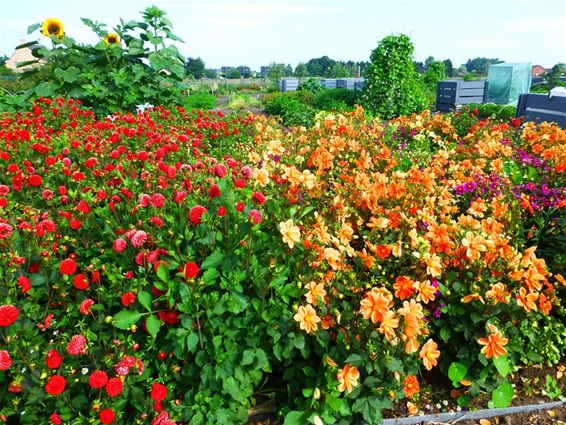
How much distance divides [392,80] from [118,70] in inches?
285

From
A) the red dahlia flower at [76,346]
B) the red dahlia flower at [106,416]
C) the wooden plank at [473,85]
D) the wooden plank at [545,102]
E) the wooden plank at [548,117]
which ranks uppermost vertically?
the wooden plank at [473,85]

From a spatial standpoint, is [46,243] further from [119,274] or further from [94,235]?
[119,274]

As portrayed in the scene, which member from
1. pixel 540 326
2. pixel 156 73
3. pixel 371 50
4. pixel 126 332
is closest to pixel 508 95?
pixel 371 50

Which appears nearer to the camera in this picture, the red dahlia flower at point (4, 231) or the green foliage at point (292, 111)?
the red dahlia flower at point (4, 231)

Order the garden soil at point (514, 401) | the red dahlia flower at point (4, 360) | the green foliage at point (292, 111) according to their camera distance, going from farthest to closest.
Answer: the green foliage at point (292, 111) → the garden soil at point (514, 401) → the red dahlia flower at point (4, 360)

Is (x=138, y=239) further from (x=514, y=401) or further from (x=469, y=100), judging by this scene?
(x=469, y=100)

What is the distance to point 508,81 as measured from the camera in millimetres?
19953

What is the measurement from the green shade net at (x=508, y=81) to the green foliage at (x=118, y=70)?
57.6 ft

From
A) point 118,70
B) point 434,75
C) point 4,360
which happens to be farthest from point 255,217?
point 434,75

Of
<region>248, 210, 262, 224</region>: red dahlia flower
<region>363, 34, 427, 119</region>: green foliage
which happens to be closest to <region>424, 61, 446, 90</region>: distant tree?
<region>363, 34, 427, 119</region>: green foliage

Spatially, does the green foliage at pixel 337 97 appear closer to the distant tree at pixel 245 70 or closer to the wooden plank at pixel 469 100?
the wooden plank at pixel 469 100

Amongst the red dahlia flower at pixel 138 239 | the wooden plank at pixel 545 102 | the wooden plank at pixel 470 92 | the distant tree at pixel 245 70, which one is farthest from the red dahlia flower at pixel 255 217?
the distant tree at pixel 245 70

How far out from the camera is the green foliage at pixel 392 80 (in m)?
11.6

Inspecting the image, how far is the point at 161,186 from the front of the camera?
8.00 ft
